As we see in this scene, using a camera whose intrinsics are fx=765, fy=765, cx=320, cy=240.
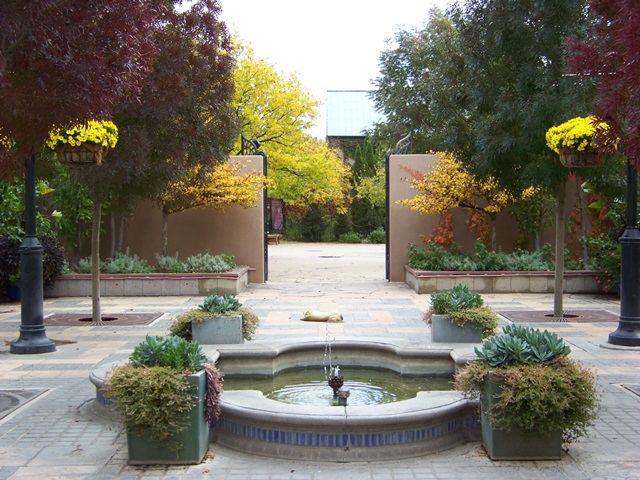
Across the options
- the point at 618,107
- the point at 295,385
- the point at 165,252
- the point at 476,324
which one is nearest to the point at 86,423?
the point at 295,385

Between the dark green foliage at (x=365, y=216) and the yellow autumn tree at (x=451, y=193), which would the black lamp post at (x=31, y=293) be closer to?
Answer: the yellow autumn tree at (x=451, y=193)

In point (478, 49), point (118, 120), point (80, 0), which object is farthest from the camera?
point (478, 49)

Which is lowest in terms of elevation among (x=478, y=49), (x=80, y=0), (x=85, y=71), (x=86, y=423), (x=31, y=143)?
(x=86, y=423)

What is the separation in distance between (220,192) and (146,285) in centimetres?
289

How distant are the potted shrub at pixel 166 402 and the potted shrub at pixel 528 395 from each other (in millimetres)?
1962

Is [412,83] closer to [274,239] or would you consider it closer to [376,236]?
[376,236]

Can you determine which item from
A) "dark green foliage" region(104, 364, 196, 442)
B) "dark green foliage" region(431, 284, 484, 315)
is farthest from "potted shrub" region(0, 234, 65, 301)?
"dark green foliage" region(104, 364, 196, 442)

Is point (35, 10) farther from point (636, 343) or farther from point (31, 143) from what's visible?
point (636, 343)

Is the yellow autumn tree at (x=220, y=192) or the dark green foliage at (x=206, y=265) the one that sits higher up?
the yellow autumn tree at (x=220, y=192)

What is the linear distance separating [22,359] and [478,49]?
26.7 feet

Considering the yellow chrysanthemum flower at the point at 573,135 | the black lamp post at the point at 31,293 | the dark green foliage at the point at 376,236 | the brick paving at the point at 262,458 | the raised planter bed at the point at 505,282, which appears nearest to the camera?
the brick paving at the point at 262,458

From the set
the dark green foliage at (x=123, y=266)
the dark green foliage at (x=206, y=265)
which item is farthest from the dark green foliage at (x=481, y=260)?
the dark green foliage at (x=123, y=266)

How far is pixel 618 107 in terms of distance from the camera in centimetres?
611

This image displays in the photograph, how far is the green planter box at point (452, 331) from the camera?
826 cm
